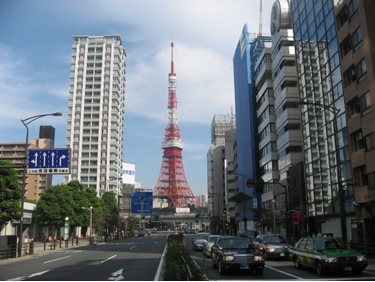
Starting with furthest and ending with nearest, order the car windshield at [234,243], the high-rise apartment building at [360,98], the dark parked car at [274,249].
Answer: the high-rise apartment building at [360,98] < the dark parked car at [274,249] < the car windshield at [234,243]

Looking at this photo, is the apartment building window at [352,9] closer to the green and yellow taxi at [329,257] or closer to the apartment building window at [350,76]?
the apartment building window at [350,76]

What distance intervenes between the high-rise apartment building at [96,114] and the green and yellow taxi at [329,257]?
111390 mm

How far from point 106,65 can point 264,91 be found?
84.2 m

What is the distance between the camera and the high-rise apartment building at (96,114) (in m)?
128

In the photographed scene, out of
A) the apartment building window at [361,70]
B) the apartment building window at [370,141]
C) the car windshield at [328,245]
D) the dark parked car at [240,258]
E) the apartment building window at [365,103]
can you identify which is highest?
the apartment building window at [361,70]

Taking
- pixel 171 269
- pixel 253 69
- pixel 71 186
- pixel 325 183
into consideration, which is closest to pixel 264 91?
pixel 253 69

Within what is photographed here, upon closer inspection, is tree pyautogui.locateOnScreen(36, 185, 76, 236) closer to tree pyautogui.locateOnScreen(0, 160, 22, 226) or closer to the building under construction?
tree pyautogui.locateOnScreen(0, 160, 22, 226)

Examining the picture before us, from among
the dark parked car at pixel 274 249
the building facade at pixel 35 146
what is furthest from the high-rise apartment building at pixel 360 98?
the building facade at pixel 35 146

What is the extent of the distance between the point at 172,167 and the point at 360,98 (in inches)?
5199

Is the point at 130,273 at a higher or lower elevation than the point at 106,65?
lower

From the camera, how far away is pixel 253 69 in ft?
252

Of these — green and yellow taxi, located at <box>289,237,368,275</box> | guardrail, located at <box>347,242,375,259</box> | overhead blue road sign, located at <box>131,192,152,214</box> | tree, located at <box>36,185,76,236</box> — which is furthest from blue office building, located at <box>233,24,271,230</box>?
green and yellow taxi, located at <box>289,237,368,275</box>

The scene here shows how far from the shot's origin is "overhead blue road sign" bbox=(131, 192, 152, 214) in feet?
233

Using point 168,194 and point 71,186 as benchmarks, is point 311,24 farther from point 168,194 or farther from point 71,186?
point 168,194
